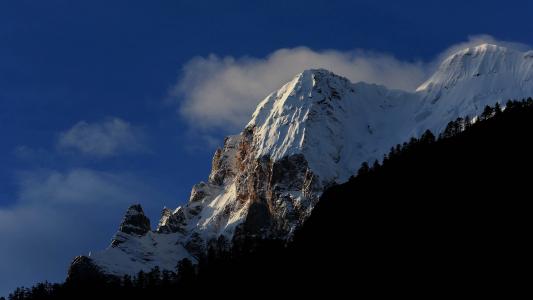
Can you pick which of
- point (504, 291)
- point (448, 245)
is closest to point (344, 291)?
point (448, 245)

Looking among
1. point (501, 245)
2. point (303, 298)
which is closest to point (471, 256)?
point (501, 245)

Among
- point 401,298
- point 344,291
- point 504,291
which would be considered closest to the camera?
point 504,291

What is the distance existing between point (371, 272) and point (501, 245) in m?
21.4

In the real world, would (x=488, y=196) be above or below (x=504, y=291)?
above

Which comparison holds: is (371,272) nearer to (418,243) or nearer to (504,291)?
(418,243)

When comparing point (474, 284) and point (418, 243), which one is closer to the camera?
point (474, 284)

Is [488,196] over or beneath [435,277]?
over

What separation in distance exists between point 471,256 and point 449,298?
38.1 feet

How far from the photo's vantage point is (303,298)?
19875 cm

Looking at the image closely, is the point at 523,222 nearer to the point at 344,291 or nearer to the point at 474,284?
the point at 474,284

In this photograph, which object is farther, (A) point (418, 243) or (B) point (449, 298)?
(A) point (418, 243)

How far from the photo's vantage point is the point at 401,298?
179 meters

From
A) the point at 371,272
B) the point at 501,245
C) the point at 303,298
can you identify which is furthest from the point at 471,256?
the point at 303,298

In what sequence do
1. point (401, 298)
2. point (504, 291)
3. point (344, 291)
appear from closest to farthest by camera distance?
point (504, 291) < point (401, 298) < point (344, 291)
